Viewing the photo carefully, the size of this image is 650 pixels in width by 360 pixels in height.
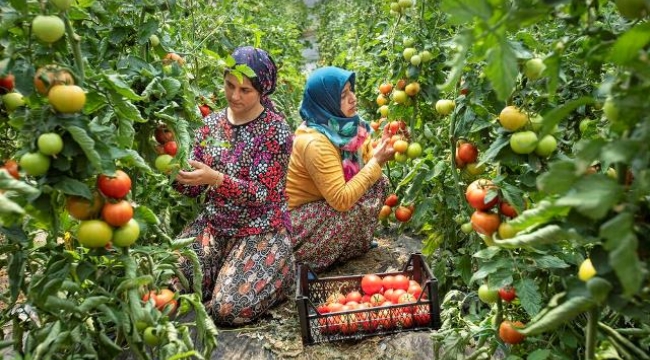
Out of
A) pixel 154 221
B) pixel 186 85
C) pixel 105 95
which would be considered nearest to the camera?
pixel 105 95

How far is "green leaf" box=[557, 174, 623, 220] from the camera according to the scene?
608 millimetres

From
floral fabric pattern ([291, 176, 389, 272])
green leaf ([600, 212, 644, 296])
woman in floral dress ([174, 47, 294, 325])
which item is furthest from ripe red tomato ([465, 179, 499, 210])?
floral fabric pattern ([291, 176, 389, 272])

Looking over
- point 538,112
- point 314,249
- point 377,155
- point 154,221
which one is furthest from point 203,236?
point 538,112

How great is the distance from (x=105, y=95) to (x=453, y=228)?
5.23 ft

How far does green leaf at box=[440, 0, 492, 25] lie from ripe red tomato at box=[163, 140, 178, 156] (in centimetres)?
92

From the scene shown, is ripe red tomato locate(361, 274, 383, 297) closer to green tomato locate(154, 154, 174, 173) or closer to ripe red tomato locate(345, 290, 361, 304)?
ripe red tomato locate(345, 290, 361, 304)

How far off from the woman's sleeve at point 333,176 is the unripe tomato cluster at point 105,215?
5.00 feet

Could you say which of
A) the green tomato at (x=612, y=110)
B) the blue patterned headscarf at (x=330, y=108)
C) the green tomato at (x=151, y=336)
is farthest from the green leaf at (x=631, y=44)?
the blue patterned headscarf at (x=330, y=108)

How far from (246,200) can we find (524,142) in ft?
4.75

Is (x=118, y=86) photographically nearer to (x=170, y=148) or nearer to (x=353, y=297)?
(x=170, y=148)

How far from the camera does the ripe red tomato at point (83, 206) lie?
3.26ft

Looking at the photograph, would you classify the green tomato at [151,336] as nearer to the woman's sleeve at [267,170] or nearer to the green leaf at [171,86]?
the green leaf at [171,86]

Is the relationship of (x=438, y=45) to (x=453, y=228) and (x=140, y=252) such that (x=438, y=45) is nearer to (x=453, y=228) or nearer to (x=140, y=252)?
(x=453, y=228)

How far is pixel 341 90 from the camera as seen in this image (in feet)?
8.93
